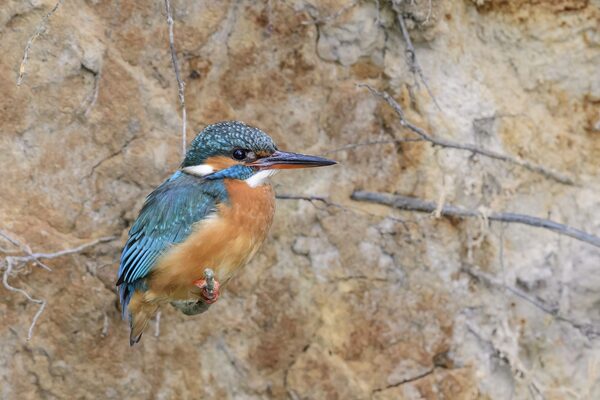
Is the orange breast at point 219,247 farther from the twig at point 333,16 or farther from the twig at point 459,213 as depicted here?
the twig at point 333,16

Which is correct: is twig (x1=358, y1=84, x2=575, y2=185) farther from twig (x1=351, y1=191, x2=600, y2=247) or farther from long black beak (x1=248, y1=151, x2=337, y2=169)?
long black beak (x1=248, y1=151, x2=337, y2=169)

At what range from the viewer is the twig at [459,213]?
140 inches

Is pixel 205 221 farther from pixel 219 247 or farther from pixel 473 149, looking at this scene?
pixel 473 149

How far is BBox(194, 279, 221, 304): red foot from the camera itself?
2.85 m

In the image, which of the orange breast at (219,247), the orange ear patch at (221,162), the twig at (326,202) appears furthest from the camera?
the twig at (326,202)

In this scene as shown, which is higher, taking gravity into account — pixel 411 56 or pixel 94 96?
pixel 411 56

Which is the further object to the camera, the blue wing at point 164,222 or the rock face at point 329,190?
the rock face at point 329,190

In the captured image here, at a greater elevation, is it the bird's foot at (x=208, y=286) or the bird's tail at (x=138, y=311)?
the bird's foot at (x=208, y=286)

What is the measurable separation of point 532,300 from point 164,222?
4.97 ft

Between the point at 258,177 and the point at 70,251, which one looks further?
the point at 70,251

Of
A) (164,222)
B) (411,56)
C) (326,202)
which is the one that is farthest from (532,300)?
(164,222)

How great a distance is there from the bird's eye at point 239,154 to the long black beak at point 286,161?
0.12ft

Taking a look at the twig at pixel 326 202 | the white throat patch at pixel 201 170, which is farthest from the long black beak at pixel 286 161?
the twig at pixel 326 202

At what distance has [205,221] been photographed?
9.73 feet
